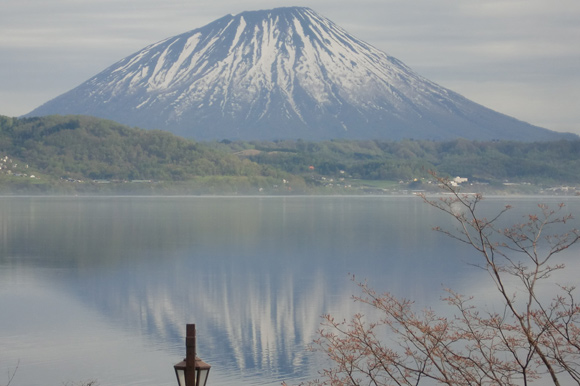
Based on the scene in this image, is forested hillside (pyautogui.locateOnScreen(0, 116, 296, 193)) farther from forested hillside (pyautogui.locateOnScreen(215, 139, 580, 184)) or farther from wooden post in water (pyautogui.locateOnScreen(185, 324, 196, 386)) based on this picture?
wooden post in water (pyautogui.locateOnScreen(185, 324, 196, 386))

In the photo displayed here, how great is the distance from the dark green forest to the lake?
83.6m

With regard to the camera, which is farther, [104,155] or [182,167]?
[104,155]

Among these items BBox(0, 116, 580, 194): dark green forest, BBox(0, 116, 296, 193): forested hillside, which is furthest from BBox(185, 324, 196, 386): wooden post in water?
BBox(0, 116, 296, 193): forested hillside

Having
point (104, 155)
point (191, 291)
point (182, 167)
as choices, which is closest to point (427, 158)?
point (182, 167)

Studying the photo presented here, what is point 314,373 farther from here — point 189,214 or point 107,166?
point 107,166

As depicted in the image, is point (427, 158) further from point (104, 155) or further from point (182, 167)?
point (104, 155)

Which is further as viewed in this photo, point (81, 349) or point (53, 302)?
point (53, 302)

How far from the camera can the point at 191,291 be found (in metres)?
27.9

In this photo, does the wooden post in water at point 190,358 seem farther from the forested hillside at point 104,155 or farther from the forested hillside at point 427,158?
the forested hillside at point 427,158

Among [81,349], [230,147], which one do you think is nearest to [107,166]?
[230,147]

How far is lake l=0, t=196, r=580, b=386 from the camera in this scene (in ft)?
57.6

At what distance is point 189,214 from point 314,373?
6059 cm

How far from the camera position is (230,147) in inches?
6865

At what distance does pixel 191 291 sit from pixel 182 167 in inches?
4451
